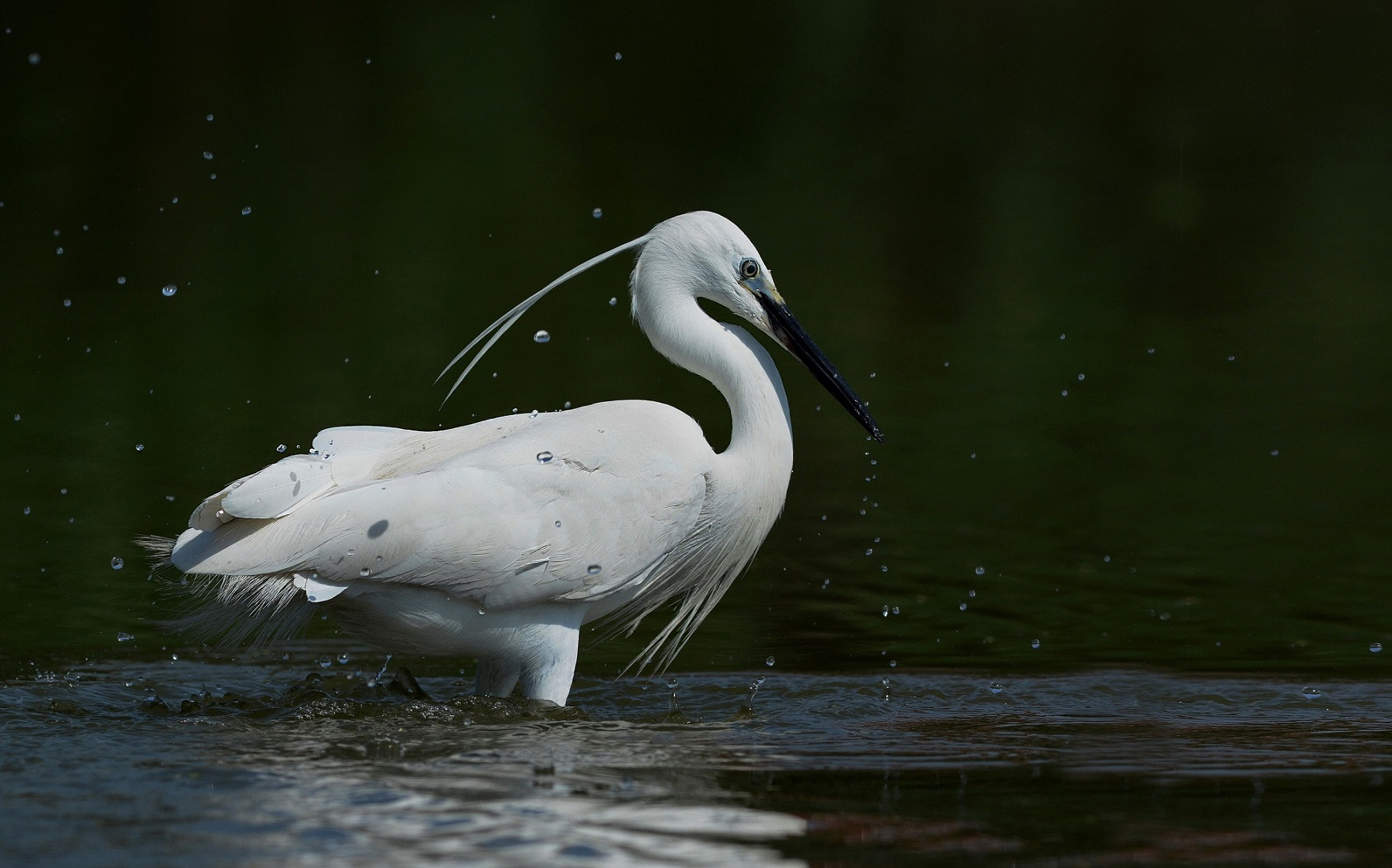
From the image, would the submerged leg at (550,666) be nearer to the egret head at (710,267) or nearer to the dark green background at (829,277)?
the dark green background at (829,277)

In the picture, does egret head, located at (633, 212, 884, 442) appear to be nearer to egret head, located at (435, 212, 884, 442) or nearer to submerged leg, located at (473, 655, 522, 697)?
egret head, located at (435, 212, 884, 442)

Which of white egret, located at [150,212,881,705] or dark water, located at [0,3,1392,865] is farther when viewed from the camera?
white egret, located at [150,212,881,705]

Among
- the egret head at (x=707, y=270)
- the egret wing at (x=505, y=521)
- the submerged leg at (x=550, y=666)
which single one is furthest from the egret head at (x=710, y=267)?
the submerged leg at (x=550, y=666)

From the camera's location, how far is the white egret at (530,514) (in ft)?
16.5

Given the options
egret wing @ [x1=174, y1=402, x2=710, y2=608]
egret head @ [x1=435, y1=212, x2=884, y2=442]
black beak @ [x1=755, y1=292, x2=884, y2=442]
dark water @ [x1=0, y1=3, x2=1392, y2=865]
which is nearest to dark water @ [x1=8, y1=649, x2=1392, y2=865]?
dark water @ [x1=0, y1=3, x2=1392, y2=865]

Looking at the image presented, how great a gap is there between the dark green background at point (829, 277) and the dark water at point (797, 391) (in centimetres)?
5

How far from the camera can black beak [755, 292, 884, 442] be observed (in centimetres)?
571

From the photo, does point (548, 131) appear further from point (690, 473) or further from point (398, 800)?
point (398, 800)

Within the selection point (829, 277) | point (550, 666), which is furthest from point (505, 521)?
point (829, 277)

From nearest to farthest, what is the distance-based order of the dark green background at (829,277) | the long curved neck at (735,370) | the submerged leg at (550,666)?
the submerged leg at (550,666) → the long curved neck at (735,370) → the dark green background at (829,277)

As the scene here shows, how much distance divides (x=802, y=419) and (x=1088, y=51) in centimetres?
1363

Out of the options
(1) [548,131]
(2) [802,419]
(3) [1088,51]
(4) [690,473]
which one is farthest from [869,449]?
(3) [1088,51]

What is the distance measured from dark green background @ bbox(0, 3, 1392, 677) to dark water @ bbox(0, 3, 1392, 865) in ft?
0.16

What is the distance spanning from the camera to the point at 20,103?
59.0 feet
